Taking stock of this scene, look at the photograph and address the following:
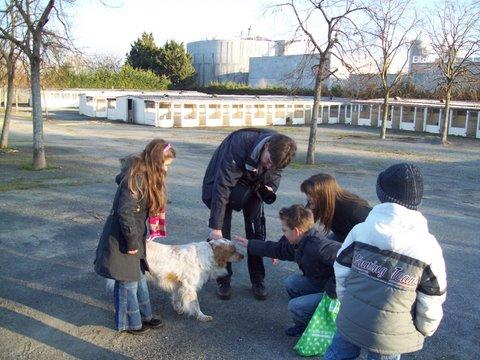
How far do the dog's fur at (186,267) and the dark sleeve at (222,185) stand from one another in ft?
0.82

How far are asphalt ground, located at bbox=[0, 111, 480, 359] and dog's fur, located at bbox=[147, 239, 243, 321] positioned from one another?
181mm

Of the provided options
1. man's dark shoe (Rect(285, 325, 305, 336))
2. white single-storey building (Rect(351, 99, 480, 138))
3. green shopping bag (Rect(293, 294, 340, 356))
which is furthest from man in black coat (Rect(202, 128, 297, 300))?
white single-storey building (Rect(351, 99, 480, 138))

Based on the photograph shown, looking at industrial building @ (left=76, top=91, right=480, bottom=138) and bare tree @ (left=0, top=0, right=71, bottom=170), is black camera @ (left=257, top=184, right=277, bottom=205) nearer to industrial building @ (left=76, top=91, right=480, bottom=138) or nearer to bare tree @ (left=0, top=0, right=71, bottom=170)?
bare tree @ (left=0, top=0, right=71, bottom=170)

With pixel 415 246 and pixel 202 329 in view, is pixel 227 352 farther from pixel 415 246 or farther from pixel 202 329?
pixel 415 246

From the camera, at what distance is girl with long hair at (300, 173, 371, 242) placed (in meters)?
3.88

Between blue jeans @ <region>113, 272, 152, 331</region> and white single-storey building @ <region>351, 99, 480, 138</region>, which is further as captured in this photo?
white single-storey building @ <region>351, 99, 480, 138</region>

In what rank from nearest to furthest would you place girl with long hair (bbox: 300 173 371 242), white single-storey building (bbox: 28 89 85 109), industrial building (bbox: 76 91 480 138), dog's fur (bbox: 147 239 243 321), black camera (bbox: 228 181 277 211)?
girl with long hair (bbox: 300 173 371 242)
dog's fur (bbox: 147 239 243 321)
black camera (bbox: 228 181 277 211)
industrial building (bbox: 76 91 480 138)
white single-storey building (bbox: 28 89 85 109)

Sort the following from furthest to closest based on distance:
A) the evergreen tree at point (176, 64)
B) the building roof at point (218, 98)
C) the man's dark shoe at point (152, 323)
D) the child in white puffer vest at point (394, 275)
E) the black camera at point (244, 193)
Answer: the evergreen tree at point (176, 64) < the building roof at point (218, 98) < the black camera at point (244, 193) < the man's dark shoe at point (152, 323) < the child in white puffer vest at point (394, 275)

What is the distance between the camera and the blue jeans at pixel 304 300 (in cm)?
391

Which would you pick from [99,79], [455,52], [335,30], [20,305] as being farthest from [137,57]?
[20,305]

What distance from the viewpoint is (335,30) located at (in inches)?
615

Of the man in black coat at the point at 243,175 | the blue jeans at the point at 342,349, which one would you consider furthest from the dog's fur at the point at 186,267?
the blue jeans at the point at 342,349

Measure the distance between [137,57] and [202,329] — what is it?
59989 mm

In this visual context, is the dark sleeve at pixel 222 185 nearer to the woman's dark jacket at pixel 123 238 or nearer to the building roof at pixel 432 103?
the woman's dark jacket at pixel 123 238
